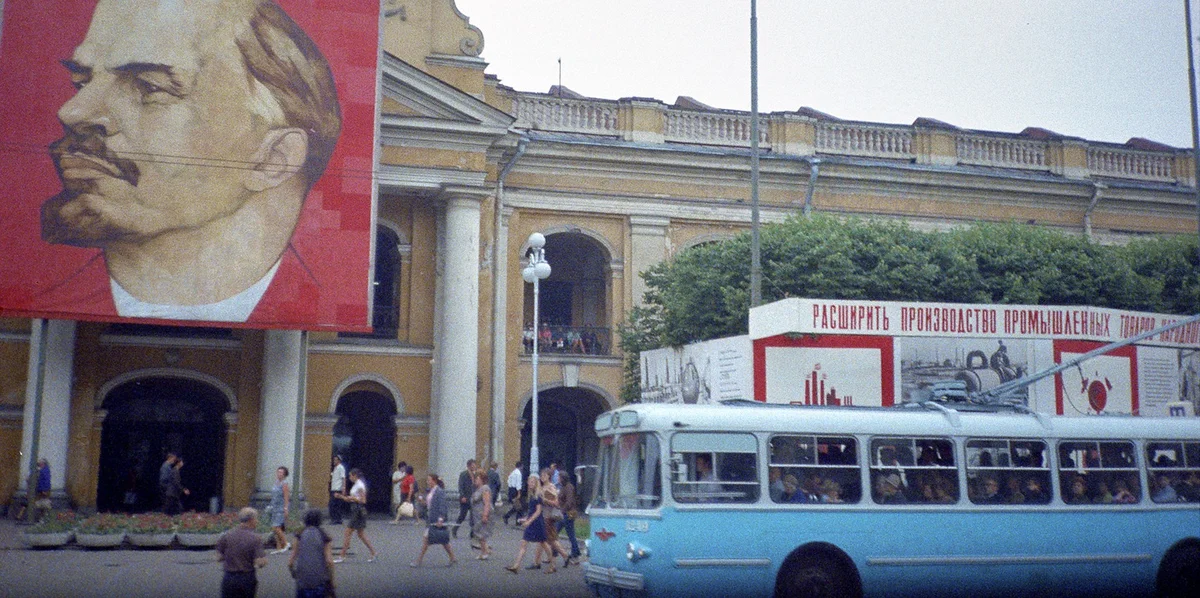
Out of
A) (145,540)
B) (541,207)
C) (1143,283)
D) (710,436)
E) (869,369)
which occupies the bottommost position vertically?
(145,540)

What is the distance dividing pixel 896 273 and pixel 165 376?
17.2 m

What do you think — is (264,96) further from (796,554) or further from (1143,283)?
(1143,283)

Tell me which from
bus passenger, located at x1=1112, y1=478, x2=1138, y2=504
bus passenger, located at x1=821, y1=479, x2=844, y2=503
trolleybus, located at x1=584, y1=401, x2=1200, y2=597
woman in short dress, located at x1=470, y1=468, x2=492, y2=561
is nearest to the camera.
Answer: trolleybus, located at x1=584, y1=401, x2=1200, y2=597

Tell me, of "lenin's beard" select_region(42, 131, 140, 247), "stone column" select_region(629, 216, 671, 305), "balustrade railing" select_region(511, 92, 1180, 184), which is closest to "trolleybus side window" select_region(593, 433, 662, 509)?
"lenin's beard" select_region(42, 131, 140, 247)

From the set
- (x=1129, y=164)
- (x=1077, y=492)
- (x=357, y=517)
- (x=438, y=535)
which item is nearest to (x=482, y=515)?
(x=438, y=535)

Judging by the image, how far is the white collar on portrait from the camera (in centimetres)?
2438

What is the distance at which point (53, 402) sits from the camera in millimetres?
26922

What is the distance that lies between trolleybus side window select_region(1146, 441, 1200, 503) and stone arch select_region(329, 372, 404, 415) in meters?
19.9

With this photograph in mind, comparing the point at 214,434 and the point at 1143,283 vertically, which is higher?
the point at 1143,283

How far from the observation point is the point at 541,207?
110 feet

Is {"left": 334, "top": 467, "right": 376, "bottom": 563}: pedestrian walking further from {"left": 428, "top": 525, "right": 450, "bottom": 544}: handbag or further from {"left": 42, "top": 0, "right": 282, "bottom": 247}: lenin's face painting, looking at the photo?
{"left": 42, "top": 0, "right": 282, "bottom": 247}: lenin's face painting

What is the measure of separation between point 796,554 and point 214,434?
20.8m

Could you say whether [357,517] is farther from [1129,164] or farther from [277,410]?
[1129,164]

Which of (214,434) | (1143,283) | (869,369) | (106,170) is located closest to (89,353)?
(214,434)
